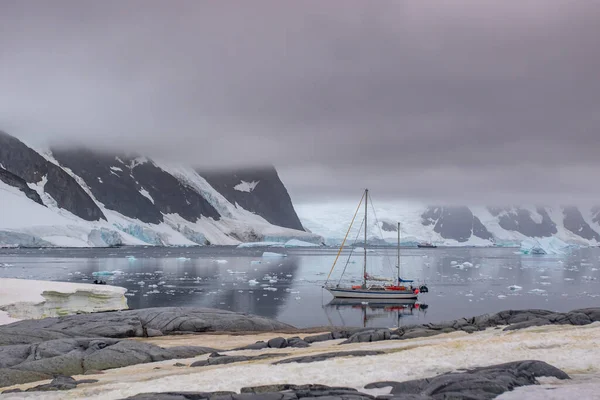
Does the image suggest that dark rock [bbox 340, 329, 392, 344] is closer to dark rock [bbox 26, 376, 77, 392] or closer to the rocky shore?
the rocky shore

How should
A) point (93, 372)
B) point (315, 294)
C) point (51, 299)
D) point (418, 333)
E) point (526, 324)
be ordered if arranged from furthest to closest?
point (315, 294) < point (51, 299) < point (526, 324) < point (418, 333) < point (93, 372)

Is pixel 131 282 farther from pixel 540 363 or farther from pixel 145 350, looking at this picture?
pixel 540 363

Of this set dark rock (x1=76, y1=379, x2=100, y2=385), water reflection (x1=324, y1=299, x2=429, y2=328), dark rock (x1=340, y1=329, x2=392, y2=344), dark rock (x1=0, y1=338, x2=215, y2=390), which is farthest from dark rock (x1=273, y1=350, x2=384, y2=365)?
water reflection (x1=324, y1=299, x2=429, y2=328)

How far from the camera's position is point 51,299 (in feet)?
156

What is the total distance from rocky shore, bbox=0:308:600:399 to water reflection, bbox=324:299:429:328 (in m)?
14.4

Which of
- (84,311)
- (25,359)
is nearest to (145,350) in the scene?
(25,359)

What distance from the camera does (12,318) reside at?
43844 millimetres

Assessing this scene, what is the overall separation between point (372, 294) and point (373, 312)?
27.9ft

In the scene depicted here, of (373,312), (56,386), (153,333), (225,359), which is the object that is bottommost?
(373,312)

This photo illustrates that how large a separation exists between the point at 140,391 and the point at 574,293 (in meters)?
72.7

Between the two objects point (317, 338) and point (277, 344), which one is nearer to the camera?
point (277, 344)

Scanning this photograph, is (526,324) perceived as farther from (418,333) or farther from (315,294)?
(315,294)

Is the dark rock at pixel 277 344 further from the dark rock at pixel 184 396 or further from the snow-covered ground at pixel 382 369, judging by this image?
the dark rock at pixel 184 396

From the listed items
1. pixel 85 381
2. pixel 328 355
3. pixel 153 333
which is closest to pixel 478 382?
pixel 328 355
